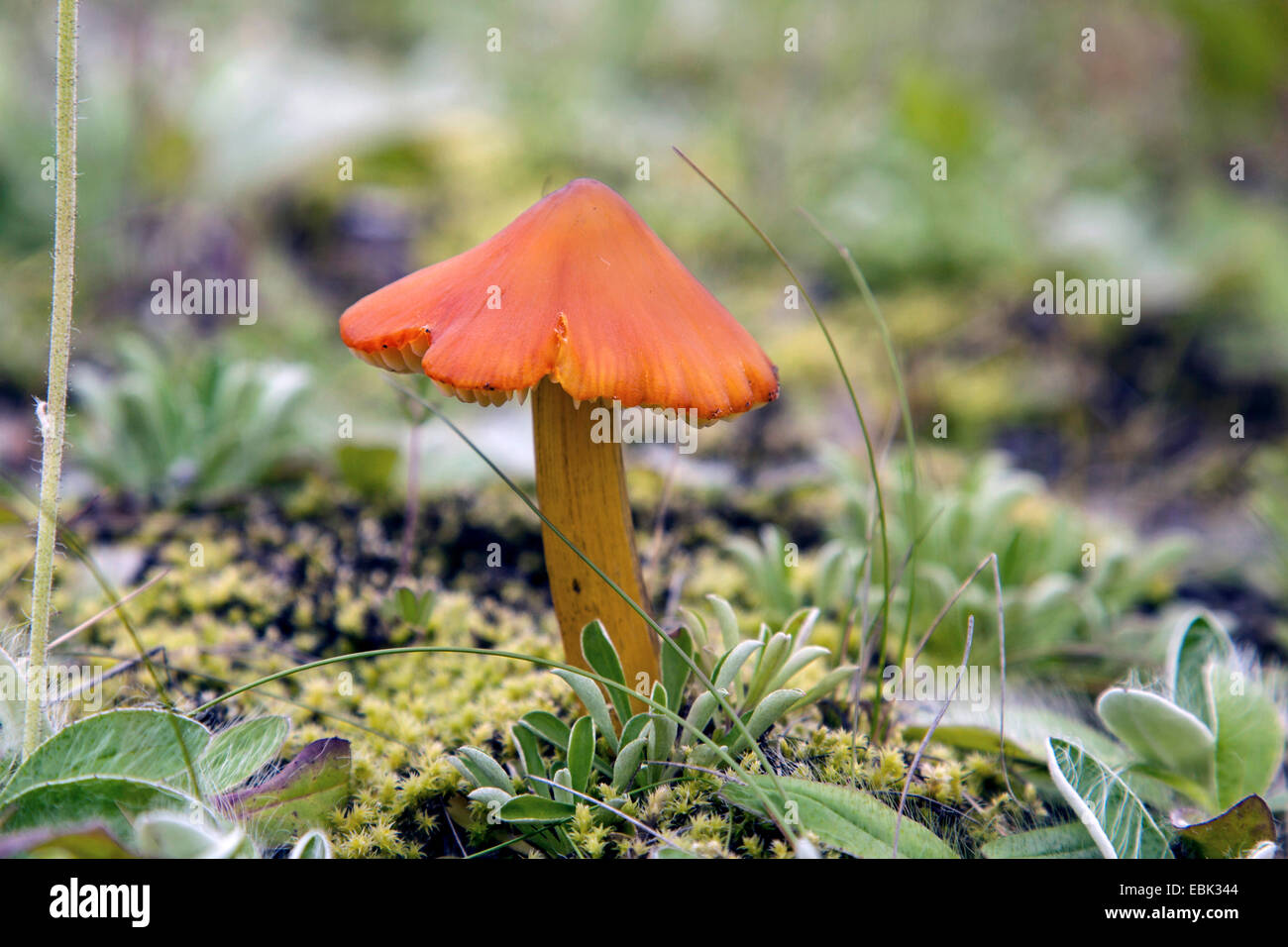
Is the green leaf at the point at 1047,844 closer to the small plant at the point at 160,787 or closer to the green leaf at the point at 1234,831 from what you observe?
the green leaf at the point at 1234,831

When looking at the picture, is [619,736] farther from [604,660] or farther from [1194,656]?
[1194,656]

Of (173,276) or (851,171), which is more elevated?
(851,171)

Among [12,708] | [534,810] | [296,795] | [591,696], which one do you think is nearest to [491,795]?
[534,810]

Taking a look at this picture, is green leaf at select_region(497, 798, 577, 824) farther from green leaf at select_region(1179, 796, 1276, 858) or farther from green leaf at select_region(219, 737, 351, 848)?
green leaf at select_region(1179, 796, 1276, 858)
